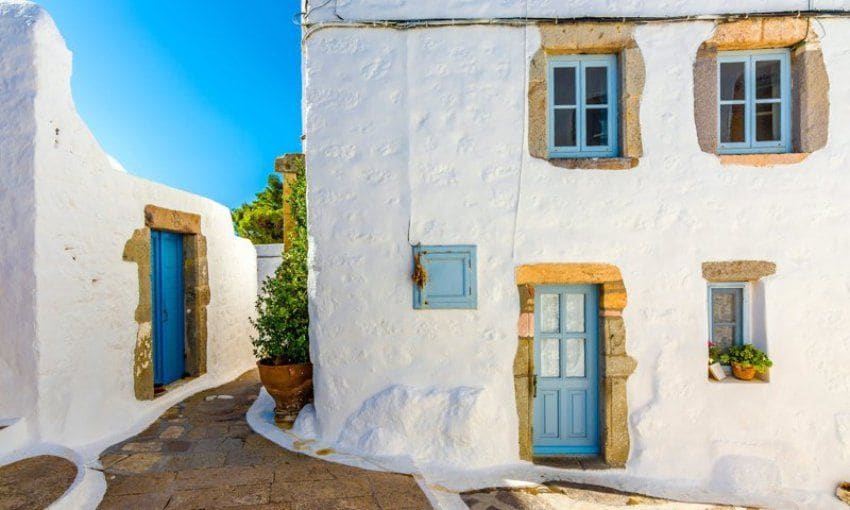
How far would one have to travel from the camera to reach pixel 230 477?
11.5 ft

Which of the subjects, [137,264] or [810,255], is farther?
[137,264]

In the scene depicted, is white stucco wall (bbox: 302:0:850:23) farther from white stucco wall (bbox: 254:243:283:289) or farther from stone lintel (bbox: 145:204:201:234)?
white stucco wall (bbox: 254:243:283:289)

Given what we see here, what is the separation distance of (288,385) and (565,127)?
3445mm

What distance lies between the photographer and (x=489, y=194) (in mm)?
4160

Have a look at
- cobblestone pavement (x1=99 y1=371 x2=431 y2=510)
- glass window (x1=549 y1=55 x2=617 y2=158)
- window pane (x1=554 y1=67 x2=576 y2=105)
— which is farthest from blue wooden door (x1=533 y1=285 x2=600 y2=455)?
window pane (x1=554 y1=67 x2=576 y2=105)

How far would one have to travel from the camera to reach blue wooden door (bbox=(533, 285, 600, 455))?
431 centimetres

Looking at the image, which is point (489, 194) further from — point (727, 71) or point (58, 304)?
point (58, 304)

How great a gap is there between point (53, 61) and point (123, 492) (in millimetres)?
3524

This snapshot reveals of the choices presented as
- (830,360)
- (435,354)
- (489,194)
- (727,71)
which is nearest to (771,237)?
(830,360)

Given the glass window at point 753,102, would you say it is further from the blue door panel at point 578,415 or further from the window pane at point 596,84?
the blue door panel at point 578,415

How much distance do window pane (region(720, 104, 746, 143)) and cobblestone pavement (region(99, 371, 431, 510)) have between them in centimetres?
395

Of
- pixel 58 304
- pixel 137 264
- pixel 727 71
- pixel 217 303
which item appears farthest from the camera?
pixel 217 303

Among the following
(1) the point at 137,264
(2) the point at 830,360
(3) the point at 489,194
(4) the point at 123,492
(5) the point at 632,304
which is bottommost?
(4) the point at 123,492

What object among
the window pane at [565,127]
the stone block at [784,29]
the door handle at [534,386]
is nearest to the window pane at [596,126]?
the window pane at [565,127]
